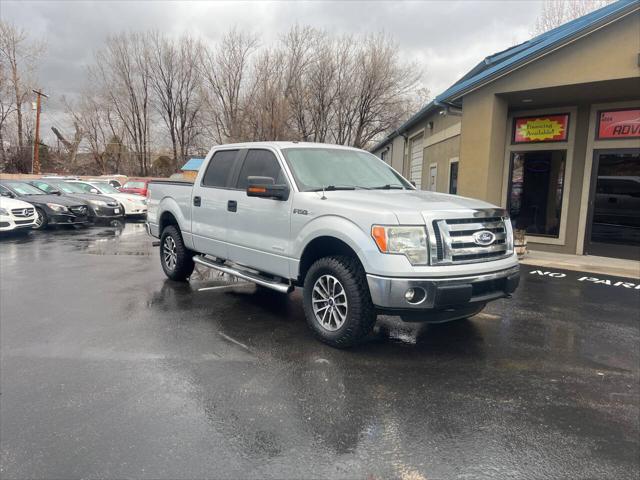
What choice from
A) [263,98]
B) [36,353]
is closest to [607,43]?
[36,353]

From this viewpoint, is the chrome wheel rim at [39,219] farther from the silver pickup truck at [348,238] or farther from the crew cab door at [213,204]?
the silver pickup truck at [348,238]

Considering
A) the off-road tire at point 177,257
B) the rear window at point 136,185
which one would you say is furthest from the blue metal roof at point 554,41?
the rear window at point 136,185

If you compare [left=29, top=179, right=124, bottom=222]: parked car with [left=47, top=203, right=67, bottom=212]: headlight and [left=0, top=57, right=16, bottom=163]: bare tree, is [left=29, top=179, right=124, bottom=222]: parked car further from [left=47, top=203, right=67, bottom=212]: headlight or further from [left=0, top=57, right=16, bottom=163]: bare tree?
[left=0, top=57, right=16, bottom=163]: bare tree

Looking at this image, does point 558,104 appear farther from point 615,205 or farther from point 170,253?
point 170,253

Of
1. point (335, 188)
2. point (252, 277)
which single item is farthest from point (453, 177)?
point (252, 277)

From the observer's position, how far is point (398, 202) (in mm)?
4422

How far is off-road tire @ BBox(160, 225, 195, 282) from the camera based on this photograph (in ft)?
23.4

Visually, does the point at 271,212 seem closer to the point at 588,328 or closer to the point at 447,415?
the point at 447,415

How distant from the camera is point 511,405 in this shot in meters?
3.54

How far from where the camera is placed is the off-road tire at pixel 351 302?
428 centimetres

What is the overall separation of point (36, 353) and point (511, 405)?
424 cm

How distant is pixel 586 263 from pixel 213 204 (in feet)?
26.4

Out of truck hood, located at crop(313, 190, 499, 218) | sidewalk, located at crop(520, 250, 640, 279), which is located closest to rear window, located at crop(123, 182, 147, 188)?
sidewalk, located at crop(520, 250, 640, 279)

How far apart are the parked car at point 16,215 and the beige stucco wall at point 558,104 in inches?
465
